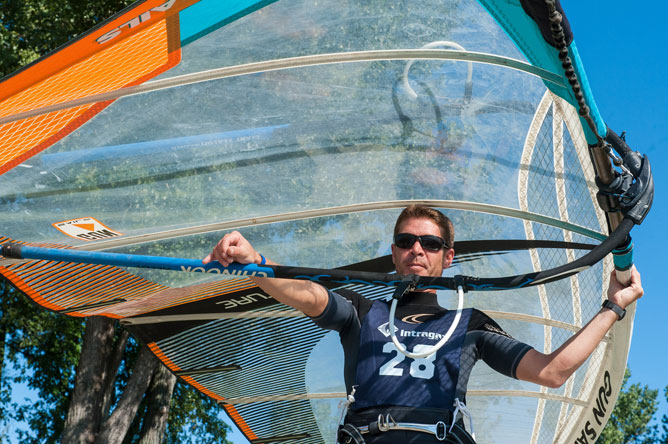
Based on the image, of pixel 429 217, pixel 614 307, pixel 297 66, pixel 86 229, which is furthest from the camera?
pixel 86 229

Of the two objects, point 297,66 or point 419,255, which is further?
point 297,66

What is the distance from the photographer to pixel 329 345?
5406 millimetres

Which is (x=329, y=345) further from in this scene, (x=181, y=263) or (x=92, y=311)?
(x=181, y=263)

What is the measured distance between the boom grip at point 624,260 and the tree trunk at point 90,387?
9803mm

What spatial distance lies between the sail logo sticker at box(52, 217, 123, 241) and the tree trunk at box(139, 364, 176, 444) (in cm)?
868

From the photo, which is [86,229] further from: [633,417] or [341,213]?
[633,417]

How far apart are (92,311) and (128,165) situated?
4.39ft

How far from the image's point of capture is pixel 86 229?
420 cm

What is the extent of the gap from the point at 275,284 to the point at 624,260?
147 cm

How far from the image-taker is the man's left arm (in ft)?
9.91

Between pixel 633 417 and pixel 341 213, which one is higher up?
pixel 633 417

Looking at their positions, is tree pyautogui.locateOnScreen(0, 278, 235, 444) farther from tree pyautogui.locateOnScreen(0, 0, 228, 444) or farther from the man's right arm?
the man's right arm

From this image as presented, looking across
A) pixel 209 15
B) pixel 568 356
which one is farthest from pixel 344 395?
pixel 209 15

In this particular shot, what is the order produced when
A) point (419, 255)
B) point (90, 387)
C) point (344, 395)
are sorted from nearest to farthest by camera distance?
point (419, 255), point (344, 395), point (90, 387)
